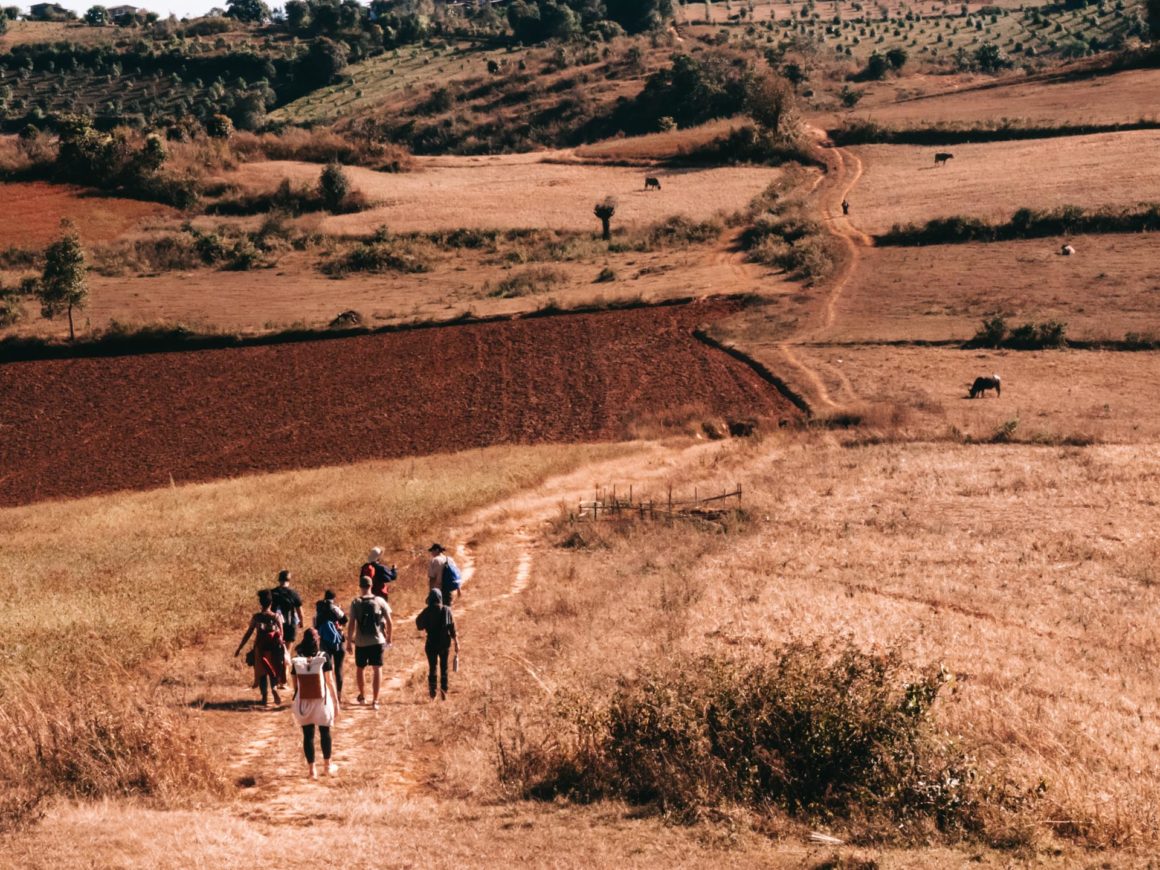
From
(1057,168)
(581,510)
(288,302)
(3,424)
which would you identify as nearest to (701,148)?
(1057,168)

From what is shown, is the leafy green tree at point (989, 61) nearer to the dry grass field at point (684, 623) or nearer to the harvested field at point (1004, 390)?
the harvested field at point (1004, 390)

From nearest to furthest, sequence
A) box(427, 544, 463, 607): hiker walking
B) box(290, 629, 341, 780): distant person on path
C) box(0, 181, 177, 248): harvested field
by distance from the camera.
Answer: box(290, 629, 341, 780): distant person on path
box(427, 544, 463, 607): hiker walking
box(0, 181, 177, 248): harvested field

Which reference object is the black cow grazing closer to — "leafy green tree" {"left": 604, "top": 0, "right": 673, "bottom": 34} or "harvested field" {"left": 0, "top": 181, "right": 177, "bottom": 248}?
"harvested field" {"left": 0, "top": 181, "right": 177, "bottom": 248}

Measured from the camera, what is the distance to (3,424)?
43562 millimetres

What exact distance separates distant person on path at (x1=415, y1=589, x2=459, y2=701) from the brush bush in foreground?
2.55m

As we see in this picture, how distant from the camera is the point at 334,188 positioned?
80.4 m

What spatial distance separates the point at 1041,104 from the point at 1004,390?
214 ft

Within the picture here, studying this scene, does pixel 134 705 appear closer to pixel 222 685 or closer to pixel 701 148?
pixel 222 685

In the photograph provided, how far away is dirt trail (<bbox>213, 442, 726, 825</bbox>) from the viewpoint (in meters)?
12.0

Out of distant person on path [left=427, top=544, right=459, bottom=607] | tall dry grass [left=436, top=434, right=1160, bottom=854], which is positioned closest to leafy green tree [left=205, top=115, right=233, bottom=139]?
tall dry grass [left=436, top=434, right=1160, bottom=854]

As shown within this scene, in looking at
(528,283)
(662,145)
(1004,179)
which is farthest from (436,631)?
(662,145)

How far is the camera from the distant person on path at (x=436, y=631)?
48.7ft

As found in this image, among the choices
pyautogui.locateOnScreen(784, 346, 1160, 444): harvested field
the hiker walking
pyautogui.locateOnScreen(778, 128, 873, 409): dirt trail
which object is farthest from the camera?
pyautogui.locateOnScreen(778, 128, 873, 409): dirt trail

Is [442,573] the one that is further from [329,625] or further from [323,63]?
[323,63]
